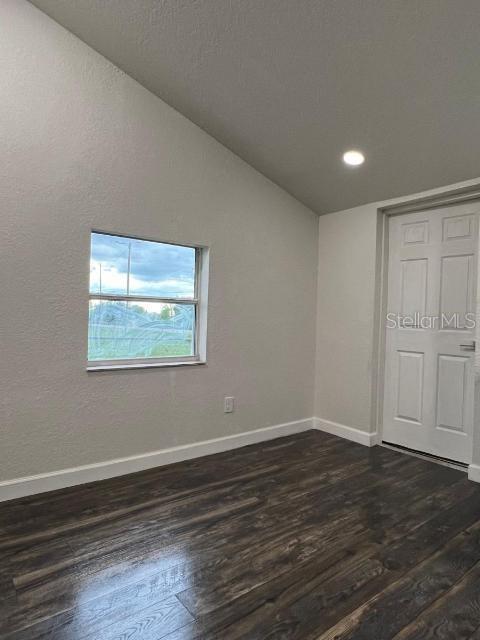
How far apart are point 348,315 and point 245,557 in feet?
7.73

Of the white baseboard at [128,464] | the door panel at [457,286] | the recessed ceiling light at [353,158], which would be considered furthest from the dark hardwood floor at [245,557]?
the recessed ceiling light at [353,158]

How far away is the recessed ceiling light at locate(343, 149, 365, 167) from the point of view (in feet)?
9.74

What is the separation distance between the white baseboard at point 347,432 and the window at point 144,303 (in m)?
1.50

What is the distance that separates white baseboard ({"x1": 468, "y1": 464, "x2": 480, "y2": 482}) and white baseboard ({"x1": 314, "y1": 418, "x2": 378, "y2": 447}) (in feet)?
2.66

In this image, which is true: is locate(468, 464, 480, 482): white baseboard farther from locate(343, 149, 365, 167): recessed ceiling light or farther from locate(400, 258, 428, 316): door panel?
locate(343, 149, 365, 167): recessed ceiling light

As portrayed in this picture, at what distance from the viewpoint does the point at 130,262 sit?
2893 millimetres

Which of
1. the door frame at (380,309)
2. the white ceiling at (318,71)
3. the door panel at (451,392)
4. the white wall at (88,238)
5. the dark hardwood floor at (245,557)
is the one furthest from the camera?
the door frame at (380,309)

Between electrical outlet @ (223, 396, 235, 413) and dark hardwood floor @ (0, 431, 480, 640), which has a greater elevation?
electrical outlet @ (223, 396, 235, 413)

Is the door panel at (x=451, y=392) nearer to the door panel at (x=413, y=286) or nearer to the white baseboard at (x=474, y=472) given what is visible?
the white baseboard at (x=474, y=472)

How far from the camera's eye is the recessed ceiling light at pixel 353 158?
2969 millimetres

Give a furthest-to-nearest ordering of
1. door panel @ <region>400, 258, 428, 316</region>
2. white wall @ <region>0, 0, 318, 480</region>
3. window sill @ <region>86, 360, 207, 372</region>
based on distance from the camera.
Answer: door panel @ <region>400, 258, 428, 316</region> → window sill @ <region>86, 360, 207, 372</region> → white wall @ <region>0, 0, 318, 480</region>

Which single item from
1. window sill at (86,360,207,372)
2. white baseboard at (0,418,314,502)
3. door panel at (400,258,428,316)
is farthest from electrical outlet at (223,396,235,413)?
door panel at (400,258,428,316)

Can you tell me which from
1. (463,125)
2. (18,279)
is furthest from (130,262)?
(463,125)

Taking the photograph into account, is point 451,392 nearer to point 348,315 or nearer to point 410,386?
point 410,386
